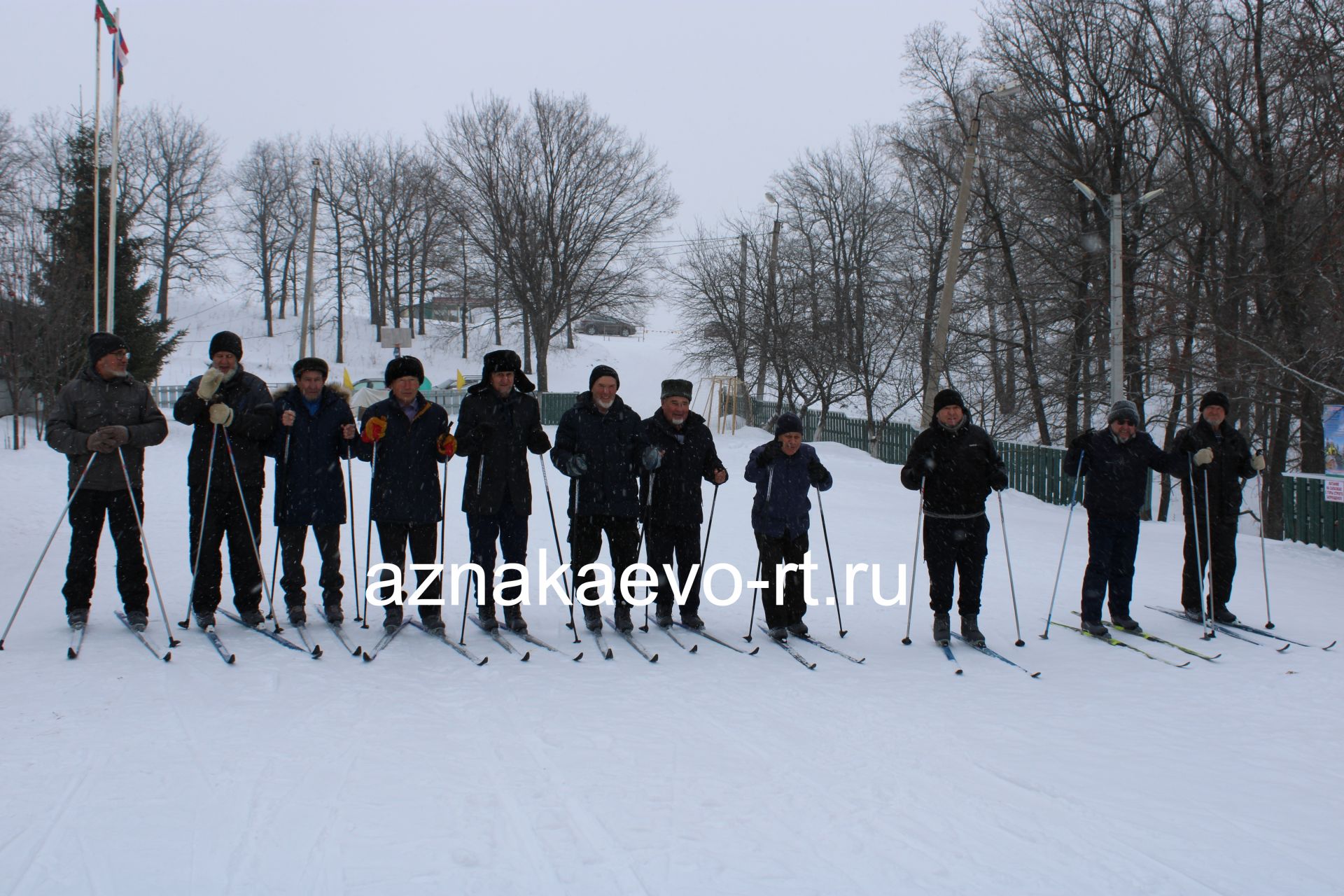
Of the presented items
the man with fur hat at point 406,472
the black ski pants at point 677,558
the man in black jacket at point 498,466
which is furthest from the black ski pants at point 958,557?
the man with fur hat at point 406,472

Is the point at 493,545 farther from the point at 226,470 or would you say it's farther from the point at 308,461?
the point at 226,470

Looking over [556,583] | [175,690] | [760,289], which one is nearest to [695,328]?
[760,289]

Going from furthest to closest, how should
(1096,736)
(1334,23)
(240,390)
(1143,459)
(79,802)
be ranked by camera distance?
(1334,23) → (1143,459) → (240,390) → (1096,736) → (79,802)

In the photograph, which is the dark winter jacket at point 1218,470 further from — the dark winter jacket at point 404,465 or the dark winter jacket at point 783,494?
the dark winter jacket at point 404,465

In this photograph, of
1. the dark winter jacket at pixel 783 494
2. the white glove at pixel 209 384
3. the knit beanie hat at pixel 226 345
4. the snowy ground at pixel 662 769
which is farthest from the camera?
the dark winter jacket at pixel 783 494

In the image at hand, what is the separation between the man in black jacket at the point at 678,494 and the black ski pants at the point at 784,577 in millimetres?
474

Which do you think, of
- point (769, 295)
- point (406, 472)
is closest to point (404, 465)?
point (406, 472)

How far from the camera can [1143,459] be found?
21.8 feet

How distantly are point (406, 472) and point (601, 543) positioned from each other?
134 cm

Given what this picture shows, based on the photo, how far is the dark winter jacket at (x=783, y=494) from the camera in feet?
20.6

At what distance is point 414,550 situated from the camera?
19.8ft

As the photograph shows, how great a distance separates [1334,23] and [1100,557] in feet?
36.1

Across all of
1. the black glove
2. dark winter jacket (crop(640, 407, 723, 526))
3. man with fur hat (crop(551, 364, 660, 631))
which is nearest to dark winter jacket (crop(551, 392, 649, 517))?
man with fur hat (crop(551, 364, 660, 631))

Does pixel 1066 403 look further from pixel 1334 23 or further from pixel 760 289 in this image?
pixel 760 289
